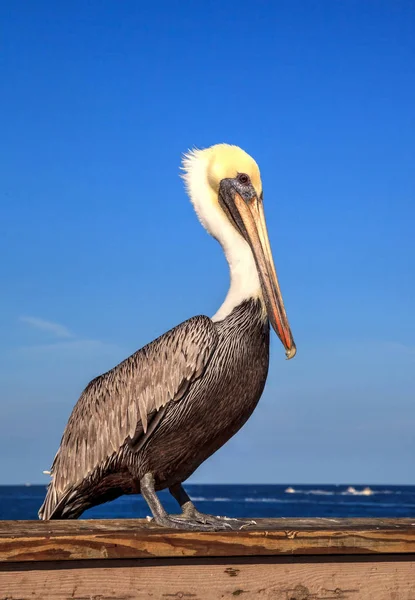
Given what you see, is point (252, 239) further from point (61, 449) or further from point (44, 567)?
point (44, 567)

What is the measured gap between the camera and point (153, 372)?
5062mm

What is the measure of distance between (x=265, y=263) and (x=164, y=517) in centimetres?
151

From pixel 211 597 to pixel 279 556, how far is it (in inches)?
13.4

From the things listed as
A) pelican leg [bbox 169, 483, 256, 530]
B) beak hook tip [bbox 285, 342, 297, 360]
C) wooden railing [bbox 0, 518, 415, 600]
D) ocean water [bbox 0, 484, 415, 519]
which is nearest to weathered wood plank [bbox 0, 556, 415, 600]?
wooden railing [bbox 0, 518, 415, 600]

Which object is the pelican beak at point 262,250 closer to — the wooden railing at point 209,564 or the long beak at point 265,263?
Result: the long beak at point 265,263

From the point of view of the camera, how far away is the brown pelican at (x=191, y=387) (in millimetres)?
4875

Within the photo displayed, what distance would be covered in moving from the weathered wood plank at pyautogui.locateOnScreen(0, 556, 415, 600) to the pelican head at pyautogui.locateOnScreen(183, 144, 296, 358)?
4.98 feet

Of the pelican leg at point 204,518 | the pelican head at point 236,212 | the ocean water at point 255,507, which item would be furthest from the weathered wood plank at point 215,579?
the ocean water at point 255,507

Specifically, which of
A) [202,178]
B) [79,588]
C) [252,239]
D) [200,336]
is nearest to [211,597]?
[79,588]

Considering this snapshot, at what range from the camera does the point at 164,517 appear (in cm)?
470

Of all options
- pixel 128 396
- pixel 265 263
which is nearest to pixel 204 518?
pixel 128 396

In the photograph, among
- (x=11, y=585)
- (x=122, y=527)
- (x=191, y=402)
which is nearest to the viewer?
(x=11, y=585)

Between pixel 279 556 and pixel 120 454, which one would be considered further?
pixel 120 454

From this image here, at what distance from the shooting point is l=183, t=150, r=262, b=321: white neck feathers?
520 cm
